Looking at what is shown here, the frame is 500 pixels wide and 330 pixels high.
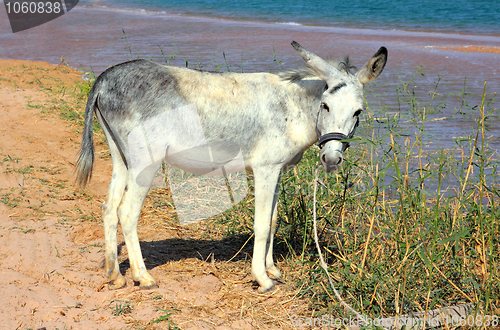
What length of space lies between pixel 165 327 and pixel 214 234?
171 cm

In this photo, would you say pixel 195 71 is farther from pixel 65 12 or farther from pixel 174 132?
pixel 65 12

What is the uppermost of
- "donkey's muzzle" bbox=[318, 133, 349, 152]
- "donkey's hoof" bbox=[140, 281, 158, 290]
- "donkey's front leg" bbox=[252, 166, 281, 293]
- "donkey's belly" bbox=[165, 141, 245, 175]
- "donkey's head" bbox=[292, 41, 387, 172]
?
"donkey's head" bbox=[292, 41, 387, 172]

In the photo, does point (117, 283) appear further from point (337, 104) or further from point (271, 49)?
point (271, 49)

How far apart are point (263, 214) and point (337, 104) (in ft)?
3.67

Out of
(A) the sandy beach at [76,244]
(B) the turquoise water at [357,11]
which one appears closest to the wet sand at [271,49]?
(A) the sandy beach at [76,244]

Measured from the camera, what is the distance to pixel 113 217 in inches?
147

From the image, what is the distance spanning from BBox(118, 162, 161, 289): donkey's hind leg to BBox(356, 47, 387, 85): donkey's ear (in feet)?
5.54

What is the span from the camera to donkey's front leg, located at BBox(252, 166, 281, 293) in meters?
3.73

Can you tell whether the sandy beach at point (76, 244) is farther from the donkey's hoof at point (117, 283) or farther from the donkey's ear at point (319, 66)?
the donkey's ear at point (319, 66)

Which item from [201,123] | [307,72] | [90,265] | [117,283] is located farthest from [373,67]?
[90,265]

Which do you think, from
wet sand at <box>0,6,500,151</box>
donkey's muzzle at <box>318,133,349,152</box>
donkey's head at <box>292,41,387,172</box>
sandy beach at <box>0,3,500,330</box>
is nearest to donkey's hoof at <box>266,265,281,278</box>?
sandy beach at <box>0,3,500,330</box>

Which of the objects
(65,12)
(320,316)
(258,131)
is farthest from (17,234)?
(65,12)

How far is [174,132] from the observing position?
3539 millimetres

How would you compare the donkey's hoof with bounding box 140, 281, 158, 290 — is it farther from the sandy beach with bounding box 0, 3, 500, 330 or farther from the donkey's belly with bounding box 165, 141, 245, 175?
the donkey's belly with bounding box 165, 141, 245, 175
